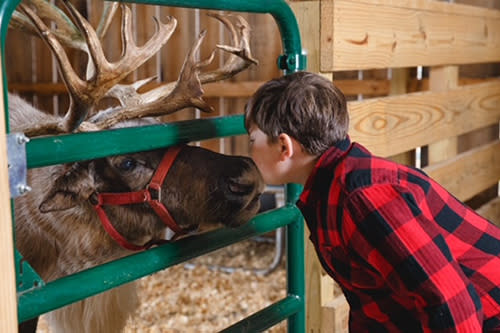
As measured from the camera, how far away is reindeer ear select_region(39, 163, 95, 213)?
6.28ft

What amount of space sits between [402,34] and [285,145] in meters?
1.41

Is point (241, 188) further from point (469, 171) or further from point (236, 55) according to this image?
point (469, 171)

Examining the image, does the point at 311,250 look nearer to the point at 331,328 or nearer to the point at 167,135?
the point at 331,328

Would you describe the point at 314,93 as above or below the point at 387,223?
above

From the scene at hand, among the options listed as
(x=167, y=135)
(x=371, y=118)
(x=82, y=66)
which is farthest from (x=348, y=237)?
(x=82, y=66)

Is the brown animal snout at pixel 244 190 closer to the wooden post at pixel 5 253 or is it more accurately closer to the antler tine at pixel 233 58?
the antler tine at pixel 233 58

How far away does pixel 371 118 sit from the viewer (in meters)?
2.48

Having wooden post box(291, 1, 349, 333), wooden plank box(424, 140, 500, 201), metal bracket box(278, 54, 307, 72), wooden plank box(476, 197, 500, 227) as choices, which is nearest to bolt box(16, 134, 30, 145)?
metal bracket box(278, 54, 307, 72)

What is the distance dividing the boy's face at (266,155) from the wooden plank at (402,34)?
0.72 meters

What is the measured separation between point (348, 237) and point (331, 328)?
96 centimetres

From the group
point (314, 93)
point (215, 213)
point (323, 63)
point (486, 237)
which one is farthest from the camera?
point (323, 63)

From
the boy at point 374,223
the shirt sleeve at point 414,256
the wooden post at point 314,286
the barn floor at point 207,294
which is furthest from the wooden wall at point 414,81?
the shirt sleeve at point 414,256

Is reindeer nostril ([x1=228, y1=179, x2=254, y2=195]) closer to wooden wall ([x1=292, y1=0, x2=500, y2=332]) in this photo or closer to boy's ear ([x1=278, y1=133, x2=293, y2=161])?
boy's ear ([x1=278, y1=133, x2=293, y2=161])

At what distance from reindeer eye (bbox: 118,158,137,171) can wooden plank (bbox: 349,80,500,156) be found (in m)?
0.79
